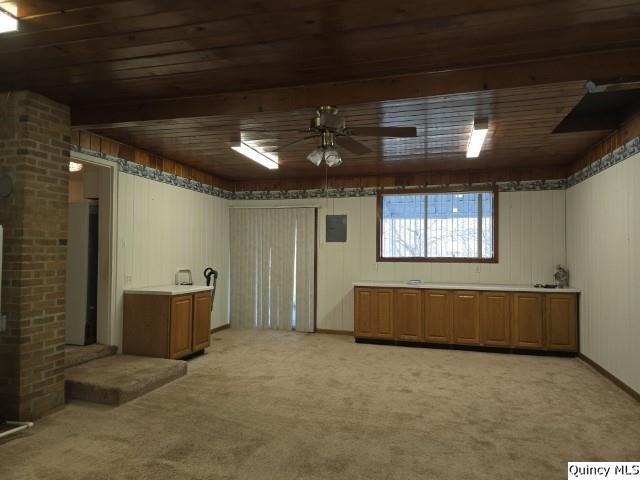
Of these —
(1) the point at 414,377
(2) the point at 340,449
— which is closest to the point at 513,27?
(2) the point at 340,449

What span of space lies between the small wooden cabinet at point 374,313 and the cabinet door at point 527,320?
5.65 ft

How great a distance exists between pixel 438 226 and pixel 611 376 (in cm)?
305

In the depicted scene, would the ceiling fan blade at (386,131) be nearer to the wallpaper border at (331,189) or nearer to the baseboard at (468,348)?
the wallpaper border at (331,189)

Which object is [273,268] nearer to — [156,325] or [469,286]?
[156,325]

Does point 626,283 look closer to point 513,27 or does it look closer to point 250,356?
point 513,27

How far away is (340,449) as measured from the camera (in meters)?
2.97

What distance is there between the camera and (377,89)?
3049 millimetres

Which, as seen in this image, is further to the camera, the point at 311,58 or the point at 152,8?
the point at 311,58

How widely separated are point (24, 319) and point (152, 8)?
2.59m

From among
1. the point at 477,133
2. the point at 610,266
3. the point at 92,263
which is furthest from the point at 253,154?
the point at 610,266

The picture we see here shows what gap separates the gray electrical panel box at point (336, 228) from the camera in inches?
283

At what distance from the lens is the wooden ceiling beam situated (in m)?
2.67

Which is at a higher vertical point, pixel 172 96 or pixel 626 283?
pixel 172 96

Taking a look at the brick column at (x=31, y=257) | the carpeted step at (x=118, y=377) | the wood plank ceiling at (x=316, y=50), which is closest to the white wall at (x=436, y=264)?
the wood plank ceiling at (x=316, y=50)
